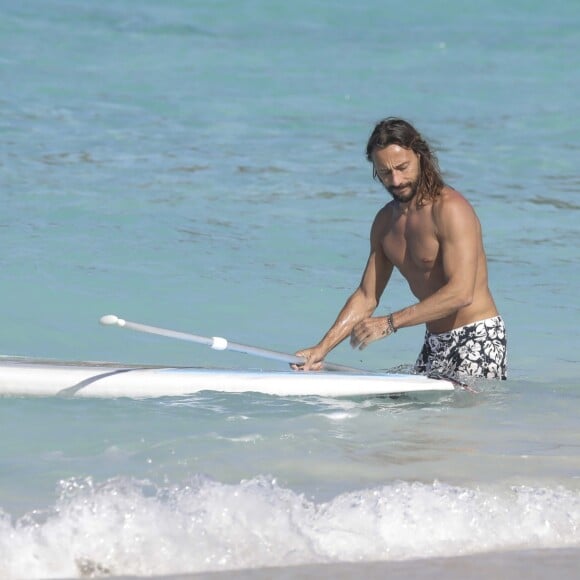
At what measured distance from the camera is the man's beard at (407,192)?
5.46 m

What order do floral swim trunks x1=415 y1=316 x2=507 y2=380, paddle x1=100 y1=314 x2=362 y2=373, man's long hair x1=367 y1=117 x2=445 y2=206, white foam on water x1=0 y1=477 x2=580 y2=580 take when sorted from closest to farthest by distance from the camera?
1. white foam on water x1=0 y1=477 x2=580 y2=580
2. man's long hair x1=367 y1=117 x2=445 y2=206
3. paddle x1=100 y1=314 x2=362 y2=373
4. floral swim trunks x1=415 y1=316 x2=507 y2=380

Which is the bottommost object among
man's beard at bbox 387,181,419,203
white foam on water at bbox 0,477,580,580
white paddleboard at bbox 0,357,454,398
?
white foam on water at bbox 0,477,580,580

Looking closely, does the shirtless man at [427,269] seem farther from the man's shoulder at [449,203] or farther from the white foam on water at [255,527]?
the white foam on water at [255,527]

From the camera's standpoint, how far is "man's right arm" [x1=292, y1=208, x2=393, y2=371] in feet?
19.1

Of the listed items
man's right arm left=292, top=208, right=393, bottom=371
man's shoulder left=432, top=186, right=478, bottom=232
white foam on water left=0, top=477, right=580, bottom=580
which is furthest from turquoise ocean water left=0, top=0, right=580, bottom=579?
man's shoulder left=432, top=186, right=478, bottom=232

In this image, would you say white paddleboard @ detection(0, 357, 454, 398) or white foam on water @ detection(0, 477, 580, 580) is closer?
white foam on water @ detection(0, 477, 580, 580)

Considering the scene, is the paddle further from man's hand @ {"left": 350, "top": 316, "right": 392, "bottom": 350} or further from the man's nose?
the man's nose

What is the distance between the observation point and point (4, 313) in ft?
27.1

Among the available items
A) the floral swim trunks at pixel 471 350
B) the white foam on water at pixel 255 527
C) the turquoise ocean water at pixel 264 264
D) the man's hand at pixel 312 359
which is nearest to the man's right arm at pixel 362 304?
the man's hand at pixel 312 359

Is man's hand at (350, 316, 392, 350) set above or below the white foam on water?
above

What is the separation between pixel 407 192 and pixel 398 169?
0.14 m

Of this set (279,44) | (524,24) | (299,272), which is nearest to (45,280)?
(299,272)

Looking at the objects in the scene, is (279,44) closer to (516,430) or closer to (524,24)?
(524,24)

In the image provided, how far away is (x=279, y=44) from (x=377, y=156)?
49.3ft
